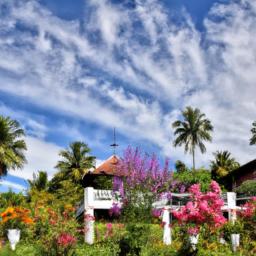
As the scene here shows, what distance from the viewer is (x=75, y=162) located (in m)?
43.2

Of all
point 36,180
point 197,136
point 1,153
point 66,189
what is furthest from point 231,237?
point 197,136

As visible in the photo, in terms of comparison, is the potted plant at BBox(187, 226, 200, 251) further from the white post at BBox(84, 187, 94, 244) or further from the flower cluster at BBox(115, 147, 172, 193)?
the white post at BBox(84, 187, 94, 244)

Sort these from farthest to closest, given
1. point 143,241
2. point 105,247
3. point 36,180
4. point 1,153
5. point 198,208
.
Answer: point 36,180 → point 1,153 → point 105,247 → point 143,241 → point 198,208

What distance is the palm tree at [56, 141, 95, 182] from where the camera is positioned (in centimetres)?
4205

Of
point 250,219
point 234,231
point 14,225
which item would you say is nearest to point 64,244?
point 14,225

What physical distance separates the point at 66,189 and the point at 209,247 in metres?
22.4

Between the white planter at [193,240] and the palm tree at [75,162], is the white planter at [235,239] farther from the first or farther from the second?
the palm tree at [75,162]

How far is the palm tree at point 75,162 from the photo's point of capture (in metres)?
42.0

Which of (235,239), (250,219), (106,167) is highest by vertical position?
(106,167)

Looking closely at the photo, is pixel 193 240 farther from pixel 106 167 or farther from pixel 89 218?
pixel 106 167

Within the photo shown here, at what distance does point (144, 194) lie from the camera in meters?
11.0

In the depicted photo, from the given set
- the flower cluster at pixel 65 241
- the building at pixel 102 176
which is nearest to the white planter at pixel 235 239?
the flower cluster at pixel 65 241

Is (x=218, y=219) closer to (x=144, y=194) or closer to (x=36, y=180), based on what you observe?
(x=144, y=194)

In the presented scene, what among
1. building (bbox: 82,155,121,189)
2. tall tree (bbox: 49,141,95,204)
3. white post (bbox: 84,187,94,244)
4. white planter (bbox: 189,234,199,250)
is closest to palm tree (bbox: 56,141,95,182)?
tall tree (bbox: 49,141,95,204)
